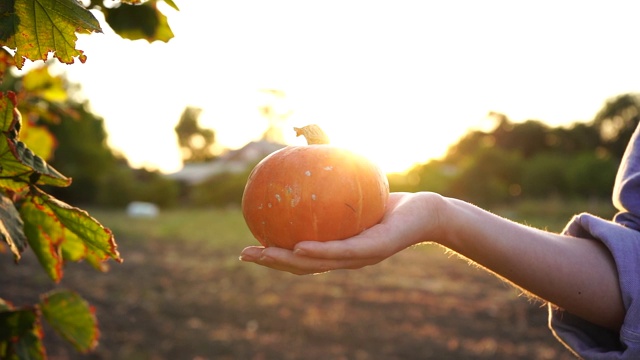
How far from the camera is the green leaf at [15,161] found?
0.85m

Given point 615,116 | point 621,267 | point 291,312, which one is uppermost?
point 621,267

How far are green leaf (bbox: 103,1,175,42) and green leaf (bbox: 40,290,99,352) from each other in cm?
55

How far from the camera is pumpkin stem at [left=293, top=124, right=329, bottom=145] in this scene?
5.27ft

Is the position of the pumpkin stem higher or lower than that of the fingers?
higher

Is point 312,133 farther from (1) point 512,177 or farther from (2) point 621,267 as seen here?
(1) point 512,177

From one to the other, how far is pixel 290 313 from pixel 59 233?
17.1ft

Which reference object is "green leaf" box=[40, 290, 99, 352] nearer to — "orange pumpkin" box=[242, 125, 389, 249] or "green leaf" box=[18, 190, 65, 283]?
"green leaf" box=[18, 190, 65, 283]

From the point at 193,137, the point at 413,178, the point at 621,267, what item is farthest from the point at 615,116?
the point at 621,267

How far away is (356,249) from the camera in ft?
3.76

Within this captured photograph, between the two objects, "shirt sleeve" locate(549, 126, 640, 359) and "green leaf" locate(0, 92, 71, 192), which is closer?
"green leaf" locate(0, 92, 71, 192)

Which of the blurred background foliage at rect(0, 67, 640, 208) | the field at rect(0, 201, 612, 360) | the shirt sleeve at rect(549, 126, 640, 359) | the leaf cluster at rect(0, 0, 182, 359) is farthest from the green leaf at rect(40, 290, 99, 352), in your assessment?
the blurred background foliage at rect(0, 67, 640, 208)

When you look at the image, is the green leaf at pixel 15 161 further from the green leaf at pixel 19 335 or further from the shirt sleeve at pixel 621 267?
the shirt sleeve at pixel 621 267

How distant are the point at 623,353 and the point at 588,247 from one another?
0.25m

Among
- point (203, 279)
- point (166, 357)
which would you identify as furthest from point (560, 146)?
point (166, 357)
